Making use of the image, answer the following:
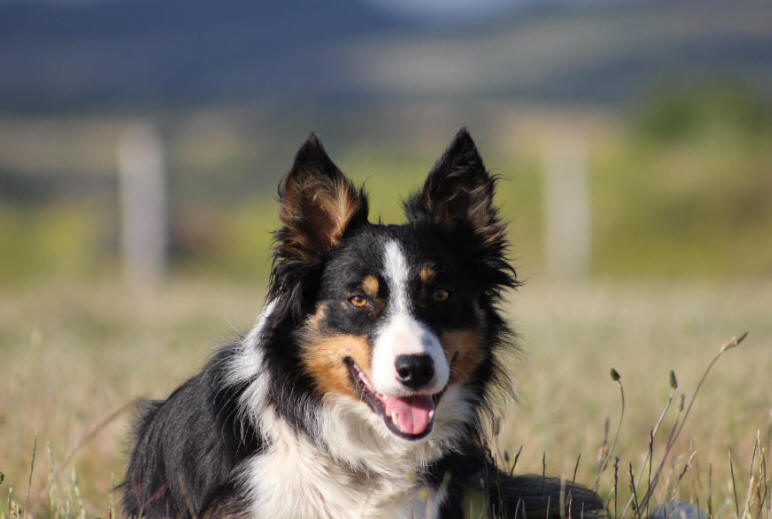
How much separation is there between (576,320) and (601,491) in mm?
5569

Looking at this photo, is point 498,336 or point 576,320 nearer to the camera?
point 498,336

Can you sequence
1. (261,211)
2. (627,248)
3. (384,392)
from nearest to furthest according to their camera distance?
(384,392)
(627,248)
(261,211)

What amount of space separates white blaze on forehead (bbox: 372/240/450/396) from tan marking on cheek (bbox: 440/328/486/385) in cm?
17

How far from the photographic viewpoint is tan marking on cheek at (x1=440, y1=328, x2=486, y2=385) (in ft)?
13.0

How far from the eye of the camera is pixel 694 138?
24.9m

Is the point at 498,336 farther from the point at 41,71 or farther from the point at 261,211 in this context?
the point at 41,71

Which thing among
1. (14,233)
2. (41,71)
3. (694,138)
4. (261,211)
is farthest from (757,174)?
(41,71)

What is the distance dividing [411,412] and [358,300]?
0.53 m

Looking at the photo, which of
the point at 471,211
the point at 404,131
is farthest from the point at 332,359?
the point at 404,131

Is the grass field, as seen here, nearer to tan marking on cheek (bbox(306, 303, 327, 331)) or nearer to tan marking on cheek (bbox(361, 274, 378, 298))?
tan marking on cheek (bbox(306, 303, 327, 331))

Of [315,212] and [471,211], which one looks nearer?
[315,212]

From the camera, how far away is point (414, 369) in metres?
3.61

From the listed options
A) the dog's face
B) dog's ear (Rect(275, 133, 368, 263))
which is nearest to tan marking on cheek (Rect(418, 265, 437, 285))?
the dog's face

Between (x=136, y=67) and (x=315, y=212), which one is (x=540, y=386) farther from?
(x=136, y=67)
